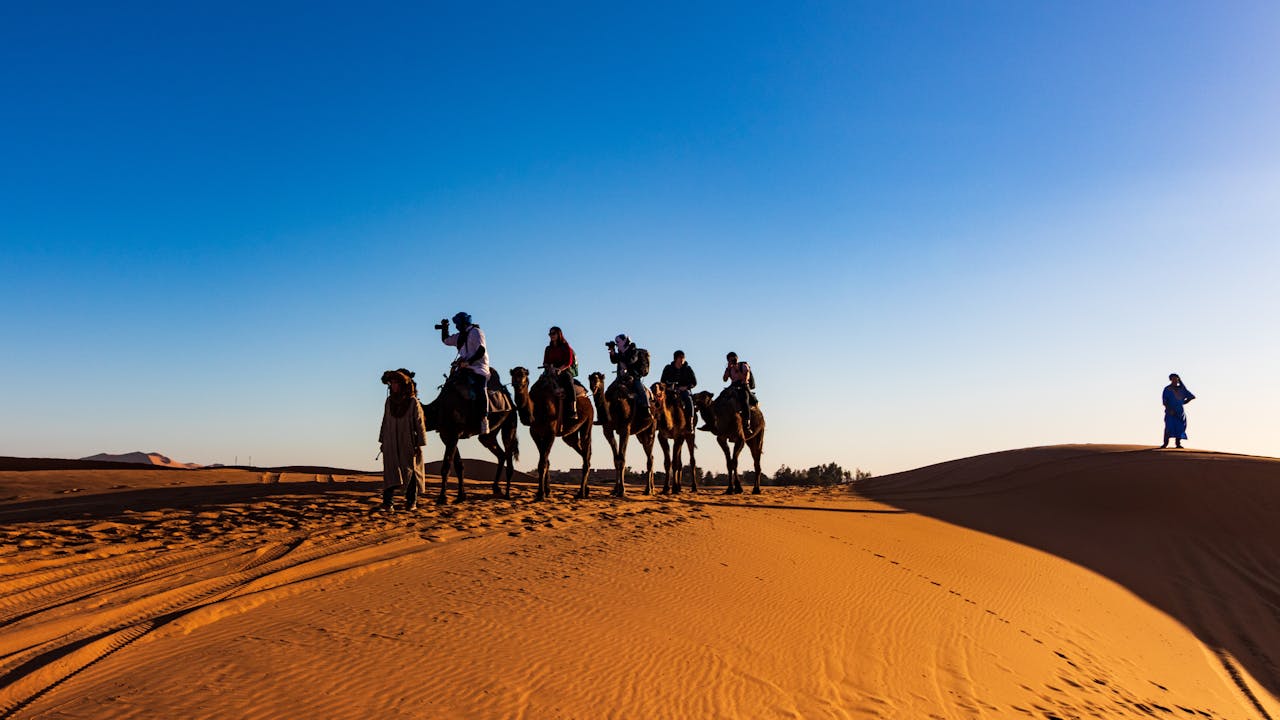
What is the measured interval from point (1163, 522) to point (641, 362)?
12.1m

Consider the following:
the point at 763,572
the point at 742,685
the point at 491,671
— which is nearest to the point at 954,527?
the point at 763,572

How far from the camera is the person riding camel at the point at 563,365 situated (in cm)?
1534

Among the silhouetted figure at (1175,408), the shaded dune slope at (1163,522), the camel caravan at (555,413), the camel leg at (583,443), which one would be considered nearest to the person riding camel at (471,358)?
the camel caravan at (555,413)

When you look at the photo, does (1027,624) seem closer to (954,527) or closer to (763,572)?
(763,572)

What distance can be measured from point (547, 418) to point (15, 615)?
10026 mm

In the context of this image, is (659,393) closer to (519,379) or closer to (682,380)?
(682,380)

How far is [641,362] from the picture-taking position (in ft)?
57.6

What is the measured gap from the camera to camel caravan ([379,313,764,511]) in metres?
12.4

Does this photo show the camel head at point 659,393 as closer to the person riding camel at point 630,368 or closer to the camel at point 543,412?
the person riding camel at point 630,368

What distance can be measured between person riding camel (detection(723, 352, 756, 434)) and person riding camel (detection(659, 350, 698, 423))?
98cm

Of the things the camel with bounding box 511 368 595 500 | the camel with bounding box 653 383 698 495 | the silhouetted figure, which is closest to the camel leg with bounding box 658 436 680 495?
the camel with bounding box 653 383 698 495

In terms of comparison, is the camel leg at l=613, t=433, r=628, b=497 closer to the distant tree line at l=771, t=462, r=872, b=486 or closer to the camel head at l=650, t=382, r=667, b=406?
the camel head at l=650, t=382, r=667, b=406

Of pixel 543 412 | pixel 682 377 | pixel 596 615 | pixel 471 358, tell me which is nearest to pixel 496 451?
pixel 543 412

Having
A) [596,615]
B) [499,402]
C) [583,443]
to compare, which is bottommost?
[596,615]
